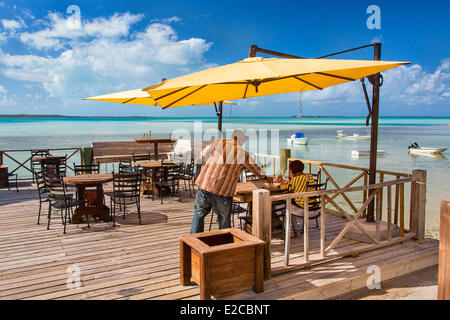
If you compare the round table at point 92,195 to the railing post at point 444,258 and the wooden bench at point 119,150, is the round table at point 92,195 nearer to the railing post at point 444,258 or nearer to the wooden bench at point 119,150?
the railing post at point 444,258

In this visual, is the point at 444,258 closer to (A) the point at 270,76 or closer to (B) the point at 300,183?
(A) the point at 270,76

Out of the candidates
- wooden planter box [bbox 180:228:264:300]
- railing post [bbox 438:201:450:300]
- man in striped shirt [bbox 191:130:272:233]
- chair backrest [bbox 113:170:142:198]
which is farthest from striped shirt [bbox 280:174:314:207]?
chair backrest [bbox 113:170:142:198]

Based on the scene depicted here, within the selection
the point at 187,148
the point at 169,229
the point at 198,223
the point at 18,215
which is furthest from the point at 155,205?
the point at 187,148

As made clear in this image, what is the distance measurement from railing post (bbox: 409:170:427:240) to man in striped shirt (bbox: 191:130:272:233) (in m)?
2.28

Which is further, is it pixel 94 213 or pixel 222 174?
pixel 94 213

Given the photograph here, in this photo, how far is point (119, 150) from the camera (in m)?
11.6

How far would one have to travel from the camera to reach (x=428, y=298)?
148 inches

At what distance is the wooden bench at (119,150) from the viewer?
11.0 metres

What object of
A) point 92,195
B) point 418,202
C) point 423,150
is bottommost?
point 423,150

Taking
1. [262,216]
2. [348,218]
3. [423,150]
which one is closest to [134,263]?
[262,216]

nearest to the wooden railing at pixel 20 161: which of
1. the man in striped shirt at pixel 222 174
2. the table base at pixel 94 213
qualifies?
the table base at pixel 94 213

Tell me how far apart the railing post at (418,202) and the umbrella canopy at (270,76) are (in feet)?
5.36

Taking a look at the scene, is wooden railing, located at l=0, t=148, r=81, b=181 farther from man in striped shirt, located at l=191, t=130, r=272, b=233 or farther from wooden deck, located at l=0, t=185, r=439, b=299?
man in striped shirt, located at l=191, t=130, r=272, b=233

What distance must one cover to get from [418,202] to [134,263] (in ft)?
12.4
